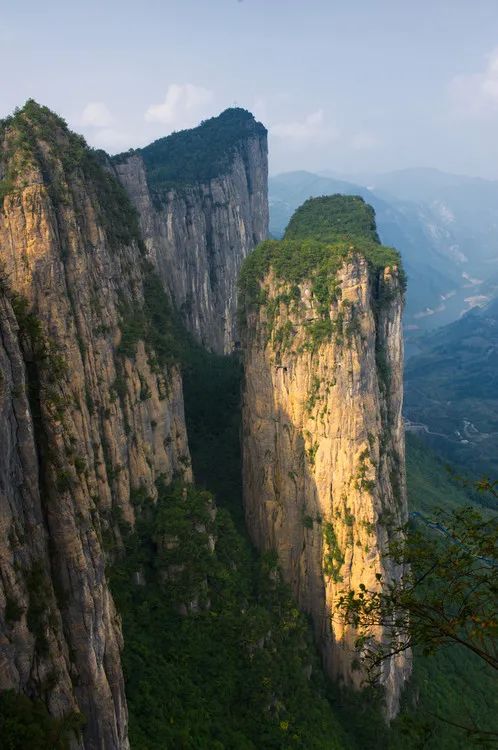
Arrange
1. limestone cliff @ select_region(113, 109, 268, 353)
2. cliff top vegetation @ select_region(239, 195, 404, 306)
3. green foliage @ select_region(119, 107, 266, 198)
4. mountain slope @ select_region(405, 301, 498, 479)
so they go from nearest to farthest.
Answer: cliff top vegetation @ select_region(239, 195, 404, 306)
limestone cliff @ select_region(113, 109, 268, 353)
green foliage @ select_region(119, 107, 266, 198)
mountain slope @ select_region(405, 301, 498, 479)

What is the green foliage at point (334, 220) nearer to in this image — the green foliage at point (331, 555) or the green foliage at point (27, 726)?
the green foliage at point (331, 555)

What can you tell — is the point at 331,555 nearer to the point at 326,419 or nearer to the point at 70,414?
the point at 326,419

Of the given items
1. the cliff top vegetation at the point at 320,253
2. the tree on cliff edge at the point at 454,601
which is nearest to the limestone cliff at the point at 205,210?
the cliff top vegetation at the point at 320,253

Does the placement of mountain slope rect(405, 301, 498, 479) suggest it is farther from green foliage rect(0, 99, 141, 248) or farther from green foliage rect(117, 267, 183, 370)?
green foliage rect(0, 99, 141, 248)

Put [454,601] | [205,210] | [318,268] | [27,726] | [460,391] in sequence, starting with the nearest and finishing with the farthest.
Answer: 1. [454,601]
2. [27,726]
3. [318,268]
4. [205,210]
5. [460,391]

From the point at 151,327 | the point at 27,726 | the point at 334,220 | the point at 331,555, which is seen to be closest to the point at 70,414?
the point at 151,327

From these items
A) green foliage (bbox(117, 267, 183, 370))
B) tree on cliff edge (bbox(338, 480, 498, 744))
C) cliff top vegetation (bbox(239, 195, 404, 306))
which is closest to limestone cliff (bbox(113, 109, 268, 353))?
cliff top vegetation (bbox(239, 195, 404, 306))
